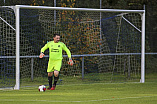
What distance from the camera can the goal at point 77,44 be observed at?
1694cm

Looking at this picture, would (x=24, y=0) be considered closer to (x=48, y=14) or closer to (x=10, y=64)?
(x=48, y=14)

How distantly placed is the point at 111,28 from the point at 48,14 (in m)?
2.90

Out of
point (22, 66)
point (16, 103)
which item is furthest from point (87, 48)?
point (16, 103)

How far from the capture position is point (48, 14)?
19094 mm

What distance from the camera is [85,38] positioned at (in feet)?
61.0

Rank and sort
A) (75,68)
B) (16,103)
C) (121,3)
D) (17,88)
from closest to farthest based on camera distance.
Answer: (16,103) < (17,88) < (75,68) < (121,3)

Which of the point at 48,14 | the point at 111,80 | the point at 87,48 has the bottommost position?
the point at 111,80

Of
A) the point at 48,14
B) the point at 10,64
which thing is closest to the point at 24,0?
the point at 48,14

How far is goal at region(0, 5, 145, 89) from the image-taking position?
16.9 metres

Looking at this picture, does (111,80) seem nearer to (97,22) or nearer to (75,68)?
(75,68)

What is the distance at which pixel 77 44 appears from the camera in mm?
18578

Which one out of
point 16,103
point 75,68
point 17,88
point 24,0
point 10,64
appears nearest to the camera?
point 16,103

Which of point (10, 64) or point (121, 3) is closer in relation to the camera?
point (10, 64)

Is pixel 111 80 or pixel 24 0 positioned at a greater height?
pixel 24 0
